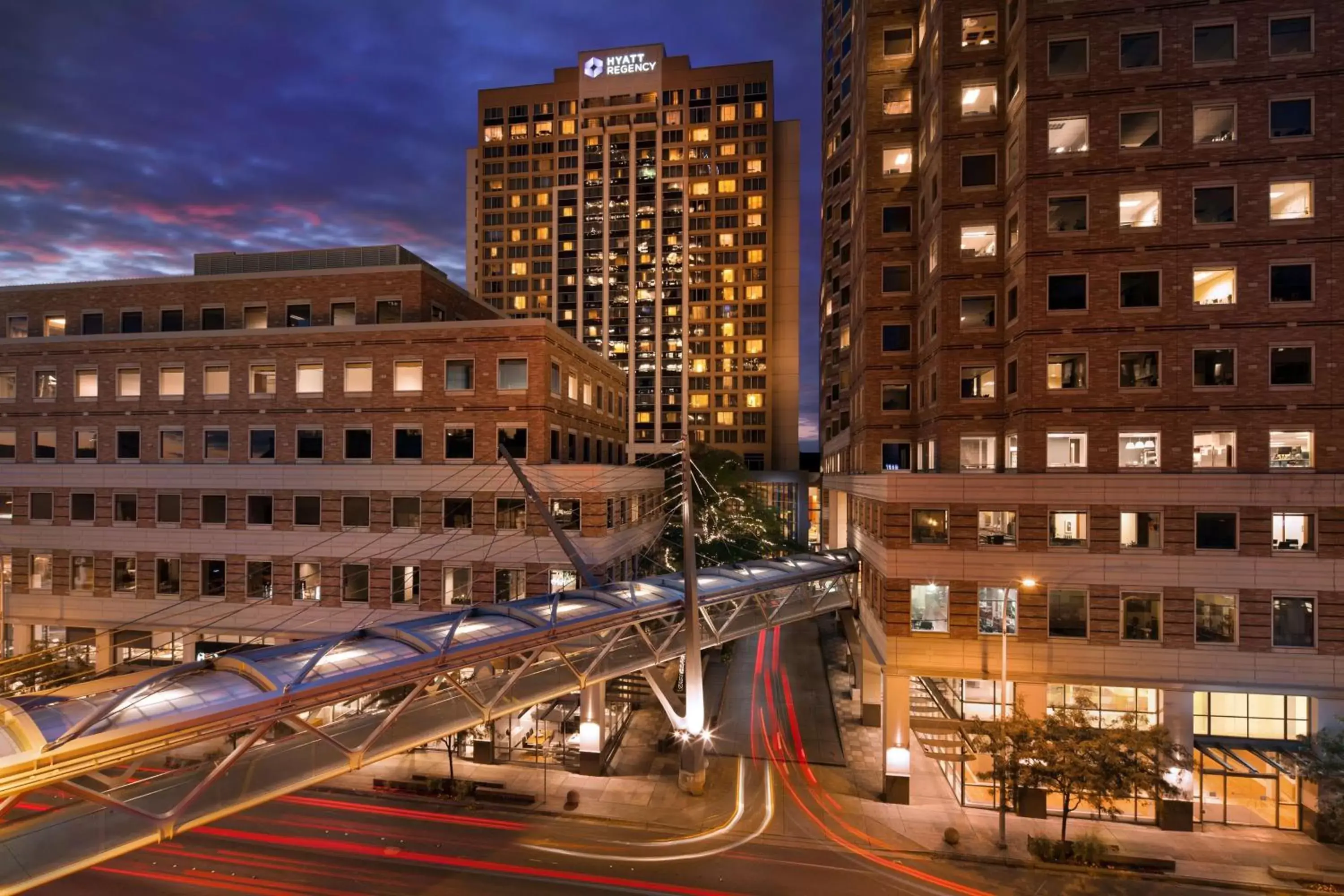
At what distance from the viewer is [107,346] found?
121ft

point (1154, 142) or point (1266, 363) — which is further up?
point (1154, 142)

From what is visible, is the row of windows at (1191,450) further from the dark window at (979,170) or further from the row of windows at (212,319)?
the row of windows at (212,319)

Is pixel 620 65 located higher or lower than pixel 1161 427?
higher

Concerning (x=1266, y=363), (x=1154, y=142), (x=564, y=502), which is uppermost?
(x=1154, y=142)

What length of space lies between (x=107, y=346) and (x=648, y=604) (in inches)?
1369

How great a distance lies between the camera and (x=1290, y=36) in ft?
88.6

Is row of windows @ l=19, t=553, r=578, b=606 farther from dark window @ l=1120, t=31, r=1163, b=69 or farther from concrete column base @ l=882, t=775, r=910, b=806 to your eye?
dark window @ l=1120, t=31, r=1163, b=69

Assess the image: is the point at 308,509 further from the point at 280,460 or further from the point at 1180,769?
the point at 1180,769

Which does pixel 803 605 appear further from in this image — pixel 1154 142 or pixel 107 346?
pixel 107 346

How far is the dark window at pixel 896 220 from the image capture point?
123 ft

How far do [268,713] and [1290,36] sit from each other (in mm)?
42768

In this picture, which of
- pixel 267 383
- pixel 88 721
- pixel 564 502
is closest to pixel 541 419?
pixel 564 502

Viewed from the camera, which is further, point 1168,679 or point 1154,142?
point 1154,142

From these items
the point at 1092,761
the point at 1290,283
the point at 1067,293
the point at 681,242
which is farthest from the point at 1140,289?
the point at 681,242
